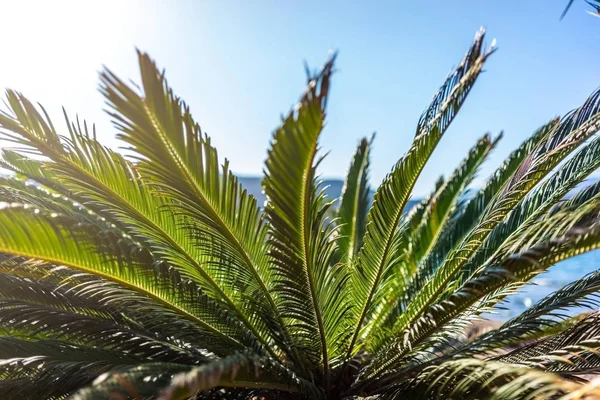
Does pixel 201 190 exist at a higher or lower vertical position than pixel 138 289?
higher

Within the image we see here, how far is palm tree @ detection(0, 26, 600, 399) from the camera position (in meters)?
2.07

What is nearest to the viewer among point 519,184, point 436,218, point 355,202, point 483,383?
point 483,383

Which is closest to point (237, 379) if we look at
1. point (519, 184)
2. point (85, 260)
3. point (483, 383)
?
point (85, 260)

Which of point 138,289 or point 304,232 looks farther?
point 138,289

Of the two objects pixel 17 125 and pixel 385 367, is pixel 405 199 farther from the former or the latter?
pixel 17 125

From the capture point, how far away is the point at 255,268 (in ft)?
9.28

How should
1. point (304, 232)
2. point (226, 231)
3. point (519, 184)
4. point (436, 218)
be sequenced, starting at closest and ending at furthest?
point (304, 232) < point (226, 231) < point (519, 184) < point (436, 218)

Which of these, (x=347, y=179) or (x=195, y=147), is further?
(x=347, y=179)

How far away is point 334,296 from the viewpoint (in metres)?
2.97

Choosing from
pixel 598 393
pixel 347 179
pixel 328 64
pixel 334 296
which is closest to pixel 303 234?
pixel 334 296

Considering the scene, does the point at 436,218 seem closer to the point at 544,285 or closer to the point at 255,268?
the point at 544,285

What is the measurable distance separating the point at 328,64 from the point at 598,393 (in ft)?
4.07

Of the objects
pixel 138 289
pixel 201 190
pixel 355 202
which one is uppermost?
pixel 355 202

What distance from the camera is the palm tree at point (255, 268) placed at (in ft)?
6.79
